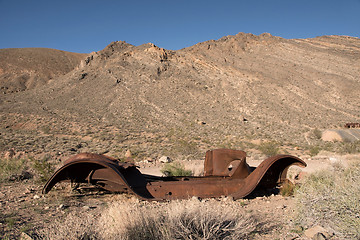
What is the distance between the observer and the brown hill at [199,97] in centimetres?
2444

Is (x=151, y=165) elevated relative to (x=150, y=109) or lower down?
lower down

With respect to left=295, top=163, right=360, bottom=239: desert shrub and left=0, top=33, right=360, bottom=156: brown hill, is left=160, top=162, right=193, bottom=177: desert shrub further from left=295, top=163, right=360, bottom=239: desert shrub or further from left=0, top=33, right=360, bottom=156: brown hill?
left=0, top=33, right=360, bottom=156: brown hill

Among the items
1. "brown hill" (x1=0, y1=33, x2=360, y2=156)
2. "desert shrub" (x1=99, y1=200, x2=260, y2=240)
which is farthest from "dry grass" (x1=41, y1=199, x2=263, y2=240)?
"brown hill" (x1=0, y1=33, x2=360, y2=156)

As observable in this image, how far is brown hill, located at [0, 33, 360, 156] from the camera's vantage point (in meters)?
24.4

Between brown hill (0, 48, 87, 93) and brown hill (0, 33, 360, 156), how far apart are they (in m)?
25.0

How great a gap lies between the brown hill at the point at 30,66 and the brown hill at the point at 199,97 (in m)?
25.0

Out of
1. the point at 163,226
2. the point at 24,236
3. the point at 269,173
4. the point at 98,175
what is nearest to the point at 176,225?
the point at 163,226

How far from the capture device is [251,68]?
42500mm

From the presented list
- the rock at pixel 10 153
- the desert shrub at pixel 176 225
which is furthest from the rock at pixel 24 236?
the rock at pixel 10 153

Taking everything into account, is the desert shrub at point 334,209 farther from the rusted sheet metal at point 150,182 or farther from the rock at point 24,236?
the rock at point 24,236

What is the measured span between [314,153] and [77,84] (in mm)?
33839

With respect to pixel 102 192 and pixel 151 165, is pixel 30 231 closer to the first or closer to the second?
pixel 102 192

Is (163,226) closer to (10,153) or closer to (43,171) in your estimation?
(43,171)

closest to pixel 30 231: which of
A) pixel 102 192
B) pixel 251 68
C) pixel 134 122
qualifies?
pixel 102 192
